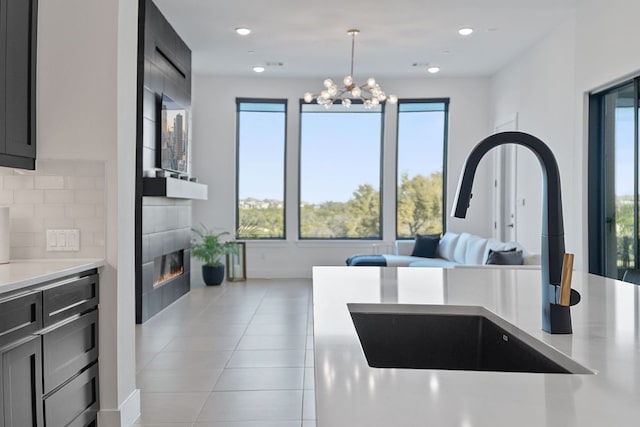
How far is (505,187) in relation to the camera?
8484 millimetres

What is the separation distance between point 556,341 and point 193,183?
6.63 metres

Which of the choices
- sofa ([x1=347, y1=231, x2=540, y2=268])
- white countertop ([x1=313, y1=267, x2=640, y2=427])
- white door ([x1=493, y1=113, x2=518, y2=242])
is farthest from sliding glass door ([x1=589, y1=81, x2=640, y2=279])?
white countertop ([x1=313, y1=267, x2=640, y2=427])

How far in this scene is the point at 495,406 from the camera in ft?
2.61

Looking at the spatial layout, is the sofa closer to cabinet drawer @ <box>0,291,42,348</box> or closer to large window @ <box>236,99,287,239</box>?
large window @ <box>236,99,287,239</box>

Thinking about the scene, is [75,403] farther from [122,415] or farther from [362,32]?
[362,32]

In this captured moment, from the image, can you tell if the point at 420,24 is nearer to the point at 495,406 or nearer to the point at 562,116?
the point at 562,116

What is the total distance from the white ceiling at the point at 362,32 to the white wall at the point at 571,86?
27cm

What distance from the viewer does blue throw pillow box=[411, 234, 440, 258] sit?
858 cm

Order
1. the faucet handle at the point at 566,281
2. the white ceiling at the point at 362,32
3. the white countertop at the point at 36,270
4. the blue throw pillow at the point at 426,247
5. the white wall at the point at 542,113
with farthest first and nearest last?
1. the blue throw pillow at the point at 426,247
2. the white wall at the point at 542,113
3. the white ceiling at the point at 362,32
4. the white countertop at the point at 36,270
5. the faucet handle at the point at 566,281

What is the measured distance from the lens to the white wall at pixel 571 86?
5039 millimetres

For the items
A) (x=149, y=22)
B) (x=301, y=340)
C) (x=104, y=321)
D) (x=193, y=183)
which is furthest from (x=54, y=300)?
(x=193, y=183)

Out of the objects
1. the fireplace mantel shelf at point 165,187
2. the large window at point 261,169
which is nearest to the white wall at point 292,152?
the large window at point 261,169

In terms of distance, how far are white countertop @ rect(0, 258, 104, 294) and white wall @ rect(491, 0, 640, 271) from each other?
4435mm

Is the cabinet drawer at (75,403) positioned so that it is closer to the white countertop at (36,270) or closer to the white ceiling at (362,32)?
the white countertop at (36,270)
